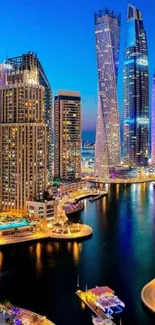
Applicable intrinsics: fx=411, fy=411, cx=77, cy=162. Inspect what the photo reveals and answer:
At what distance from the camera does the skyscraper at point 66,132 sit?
87250 millimetres

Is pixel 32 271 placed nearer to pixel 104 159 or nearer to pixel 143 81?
pixel 104 159

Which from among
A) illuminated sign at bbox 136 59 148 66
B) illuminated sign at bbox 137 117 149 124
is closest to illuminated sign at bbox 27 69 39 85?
illuminated sign at bbox 136 59 148 66

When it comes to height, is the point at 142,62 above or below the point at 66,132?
Result: above

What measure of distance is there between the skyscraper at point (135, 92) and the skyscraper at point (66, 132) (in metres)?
43.3

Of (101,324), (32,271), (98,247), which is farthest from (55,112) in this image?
(101,324)

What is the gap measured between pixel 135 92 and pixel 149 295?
105346mm

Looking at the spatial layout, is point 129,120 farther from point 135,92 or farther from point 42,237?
point 42,237

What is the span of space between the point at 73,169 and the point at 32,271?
55.0 metres

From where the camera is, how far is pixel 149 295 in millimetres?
28875

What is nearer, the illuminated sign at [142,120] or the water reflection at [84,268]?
the water reflection at [84,268]

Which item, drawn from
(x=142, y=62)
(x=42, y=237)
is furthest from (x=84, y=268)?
(x=142, y=62)

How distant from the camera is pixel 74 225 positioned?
48.7 meters

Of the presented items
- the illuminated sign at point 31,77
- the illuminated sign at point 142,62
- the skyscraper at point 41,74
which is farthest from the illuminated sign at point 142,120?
the illuminated sign at point 31,77

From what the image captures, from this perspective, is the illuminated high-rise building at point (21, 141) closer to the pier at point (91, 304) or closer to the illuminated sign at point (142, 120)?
the pier at point (91, 304)
